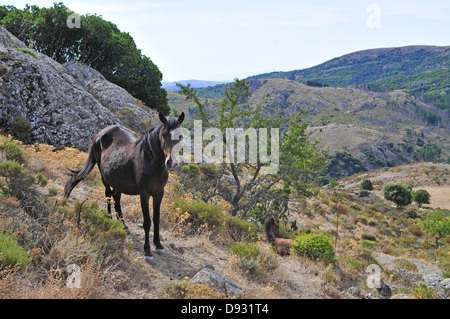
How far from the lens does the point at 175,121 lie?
4.56 m

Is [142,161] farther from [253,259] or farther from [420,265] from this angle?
[420,265]

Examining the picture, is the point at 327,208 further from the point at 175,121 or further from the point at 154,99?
the point at 175,121

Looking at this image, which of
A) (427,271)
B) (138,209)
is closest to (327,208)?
(427,271)

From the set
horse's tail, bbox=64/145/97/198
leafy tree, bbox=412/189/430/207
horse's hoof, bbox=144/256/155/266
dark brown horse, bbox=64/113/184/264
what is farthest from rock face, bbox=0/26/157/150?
leafy tree, bbox=412/189/430/207

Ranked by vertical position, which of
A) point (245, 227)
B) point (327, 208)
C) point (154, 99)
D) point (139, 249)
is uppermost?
point (154, 99)

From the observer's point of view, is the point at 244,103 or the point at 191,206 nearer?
the point at 191,206

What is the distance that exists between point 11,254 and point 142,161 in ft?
7.33

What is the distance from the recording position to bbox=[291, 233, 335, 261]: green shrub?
8250mm

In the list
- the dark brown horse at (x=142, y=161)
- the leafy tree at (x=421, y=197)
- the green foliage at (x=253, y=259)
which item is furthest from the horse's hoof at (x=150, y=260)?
the leafy tree at (x=421, y=197)

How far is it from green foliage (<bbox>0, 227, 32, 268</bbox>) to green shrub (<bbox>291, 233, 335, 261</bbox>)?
668 centimetres

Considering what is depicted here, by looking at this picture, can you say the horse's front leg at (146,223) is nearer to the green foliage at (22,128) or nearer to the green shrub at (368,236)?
the green foliage at (22,128)

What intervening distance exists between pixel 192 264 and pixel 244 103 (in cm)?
953

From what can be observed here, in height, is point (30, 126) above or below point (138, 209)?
above
